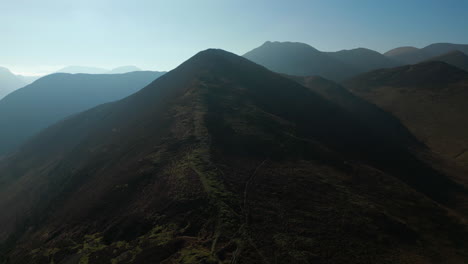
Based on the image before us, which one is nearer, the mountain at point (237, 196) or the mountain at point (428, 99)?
the mountain at point (237, 196)

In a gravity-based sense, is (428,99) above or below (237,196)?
above

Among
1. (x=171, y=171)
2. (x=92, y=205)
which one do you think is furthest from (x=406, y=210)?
(x=92, y=205)

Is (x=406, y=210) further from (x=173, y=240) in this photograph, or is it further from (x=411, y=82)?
(x=411, y=82)

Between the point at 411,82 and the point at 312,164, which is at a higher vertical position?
the point at 411,82

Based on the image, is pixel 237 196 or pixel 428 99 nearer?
pixel 237 196

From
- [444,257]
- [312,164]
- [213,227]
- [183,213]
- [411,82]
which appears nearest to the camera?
[444,257]
